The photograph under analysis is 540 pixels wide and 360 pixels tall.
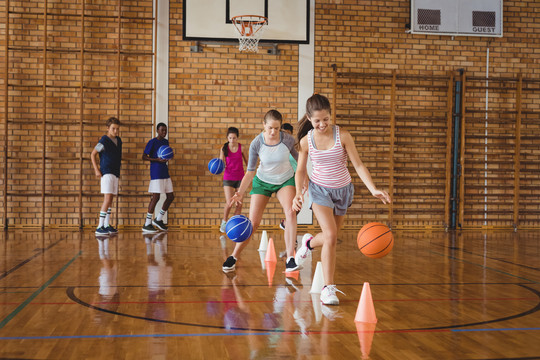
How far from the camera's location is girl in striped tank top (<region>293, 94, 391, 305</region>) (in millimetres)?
4195

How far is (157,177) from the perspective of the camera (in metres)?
9.73

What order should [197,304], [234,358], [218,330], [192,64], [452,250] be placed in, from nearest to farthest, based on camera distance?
[234,358] → [218,330] → [197,304] → [452,250] → [192,64]

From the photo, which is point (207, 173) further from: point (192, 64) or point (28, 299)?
point (28, 299)

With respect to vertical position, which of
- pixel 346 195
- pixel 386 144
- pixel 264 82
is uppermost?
pixel 264 82

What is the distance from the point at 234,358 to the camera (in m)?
2.81

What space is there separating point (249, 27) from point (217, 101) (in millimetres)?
1550

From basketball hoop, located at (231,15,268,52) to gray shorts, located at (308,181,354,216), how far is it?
576 cm

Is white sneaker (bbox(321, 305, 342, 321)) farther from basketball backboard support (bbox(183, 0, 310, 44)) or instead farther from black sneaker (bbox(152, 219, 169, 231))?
basketball backboard support (bbox(183, 0, 310, 44))

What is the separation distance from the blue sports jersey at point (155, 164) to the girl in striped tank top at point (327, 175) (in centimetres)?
564

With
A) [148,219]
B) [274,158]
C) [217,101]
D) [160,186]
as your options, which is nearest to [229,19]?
[217,101]

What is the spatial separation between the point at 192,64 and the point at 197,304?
23.1 ft

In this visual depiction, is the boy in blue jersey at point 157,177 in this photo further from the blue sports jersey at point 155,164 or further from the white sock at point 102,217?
the white sock at point 102,217

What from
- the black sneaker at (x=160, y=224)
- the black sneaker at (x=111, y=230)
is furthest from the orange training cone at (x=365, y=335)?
the black sneaker at (x=160, y=224)

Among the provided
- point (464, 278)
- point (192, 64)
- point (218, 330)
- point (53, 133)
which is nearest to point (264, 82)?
point (192, 64)
